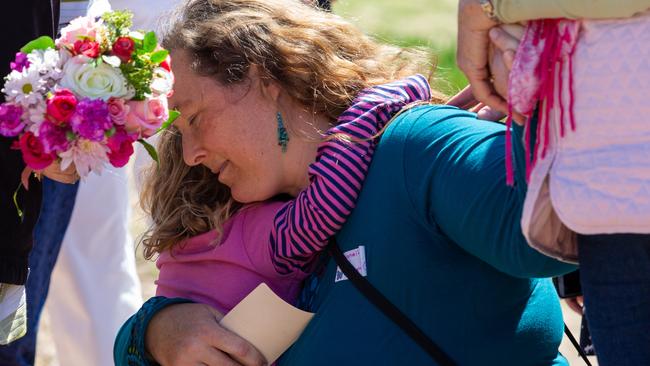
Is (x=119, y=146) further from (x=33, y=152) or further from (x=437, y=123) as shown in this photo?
(x=437, y=123)

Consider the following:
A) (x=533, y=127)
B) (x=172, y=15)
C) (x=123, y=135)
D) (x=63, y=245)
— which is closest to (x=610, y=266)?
(x=533, y=127)

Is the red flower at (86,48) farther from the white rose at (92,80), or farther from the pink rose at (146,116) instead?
the pink rose at (146,116)

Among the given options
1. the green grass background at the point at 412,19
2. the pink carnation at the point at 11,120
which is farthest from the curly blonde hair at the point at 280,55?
the green grass background at the point at 412,19

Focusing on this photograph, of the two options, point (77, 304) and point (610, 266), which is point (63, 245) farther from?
point (610, 266)

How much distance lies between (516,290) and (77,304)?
7.31 feet

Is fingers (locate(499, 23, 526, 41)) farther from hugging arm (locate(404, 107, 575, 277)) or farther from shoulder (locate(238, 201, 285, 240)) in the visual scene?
shoulder (locate(238, 201, 285, 240))

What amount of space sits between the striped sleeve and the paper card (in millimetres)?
140

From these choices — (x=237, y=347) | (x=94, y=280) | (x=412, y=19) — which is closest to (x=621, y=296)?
(x=237, y=347)

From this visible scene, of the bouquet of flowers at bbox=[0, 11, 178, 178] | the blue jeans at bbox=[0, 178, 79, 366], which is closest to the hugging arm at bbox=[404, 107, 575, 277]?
the bouquet of flowers at bbox=[0, 11, 178, 178]

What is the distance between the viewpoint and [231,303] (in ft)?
8.61

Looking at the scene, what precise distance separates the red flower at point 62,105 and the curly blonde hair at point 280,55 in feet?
1.68

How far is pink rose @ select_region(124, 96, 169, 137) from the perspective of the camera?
2230mm

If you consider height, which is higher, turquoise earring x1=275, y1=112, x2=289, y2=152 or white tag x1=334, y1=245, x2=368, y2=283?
turquoise earring x1=275, y1=112, x2=289, y2=152

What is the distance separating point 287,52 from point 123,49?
1.58ft
